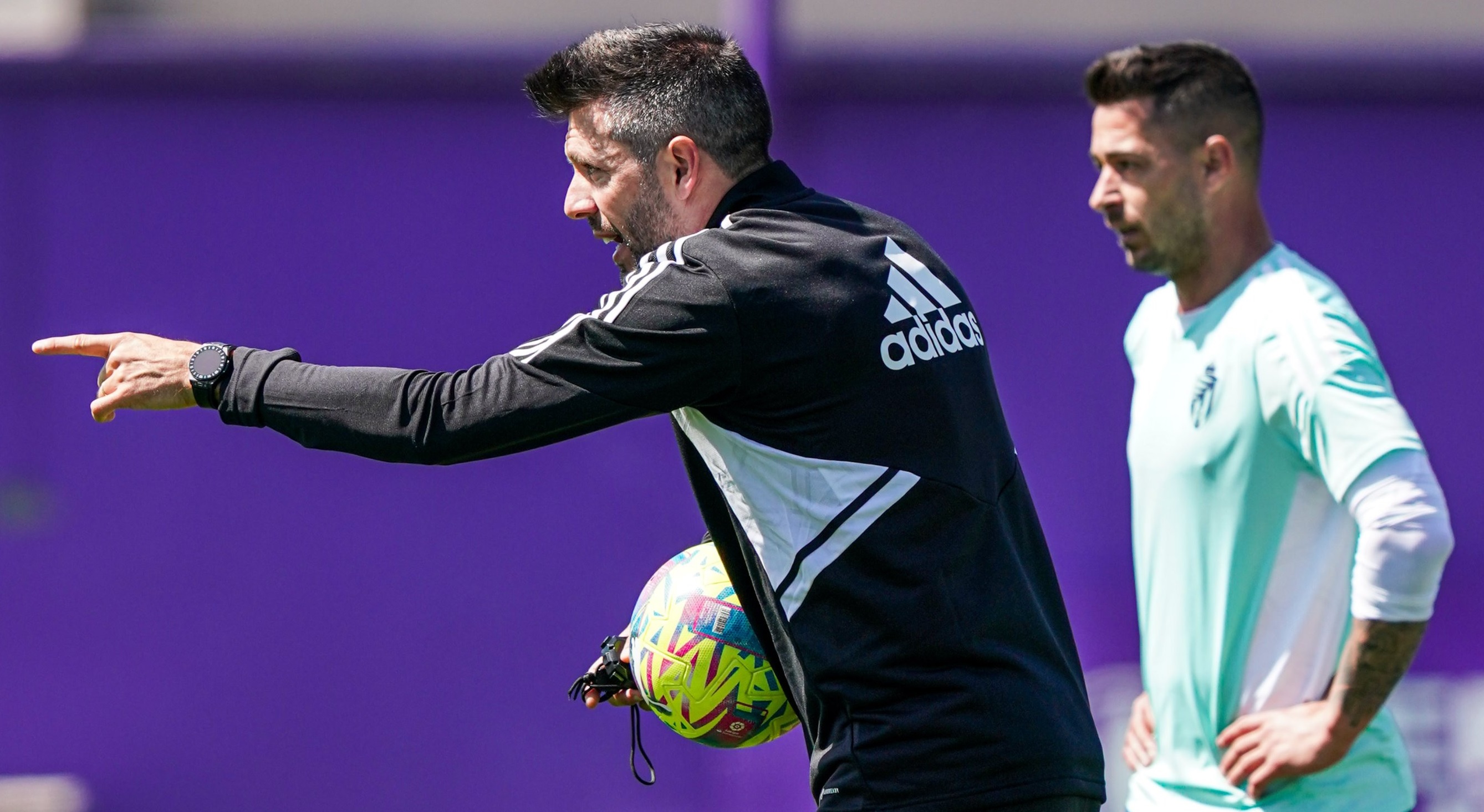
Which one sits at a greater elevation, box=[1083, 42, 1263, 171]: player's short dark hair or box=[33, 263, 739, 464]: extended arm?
box=[1083, 42, 1263, 171]: player's short dark hair

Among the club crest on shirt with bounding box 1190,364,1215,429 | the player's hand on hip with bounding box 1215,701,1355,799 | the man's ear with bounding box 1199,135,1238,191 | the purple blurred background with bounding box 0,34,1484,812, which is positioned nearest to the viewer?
the player's hand on hip with bounding box 1215,701,1355,799

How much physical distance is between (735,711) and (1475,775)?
3241mm

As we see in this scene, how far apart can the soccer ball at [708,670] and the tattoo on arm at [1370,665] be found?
1.09 meters

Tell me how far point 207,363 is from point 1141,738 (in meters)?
2.24

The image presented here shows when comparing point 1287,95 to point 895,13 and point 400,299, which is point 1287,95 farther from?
point 400,299

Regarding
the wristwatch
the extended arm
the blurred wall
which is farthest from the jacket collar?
the blurred wall

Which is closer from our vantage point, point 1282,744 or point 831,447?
point 831,447

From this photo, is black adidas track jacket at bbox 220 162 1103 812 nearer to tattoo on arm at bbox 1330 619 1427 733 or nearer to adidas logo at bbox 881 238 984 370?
adidas logo at bbox 881 238 984 370

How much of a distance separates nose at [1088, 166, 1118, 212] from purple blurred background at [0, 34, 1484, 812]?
4.35ft

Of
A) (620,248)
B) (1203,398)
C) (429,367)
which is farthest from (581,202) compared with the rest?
(429,367)

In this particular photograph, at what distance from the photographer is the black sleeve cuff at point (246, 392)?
2.40m

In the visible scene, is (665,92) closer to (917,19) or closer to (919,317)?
(919,317)

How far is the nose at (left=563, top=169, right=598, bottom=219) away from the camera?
2707 millimetres

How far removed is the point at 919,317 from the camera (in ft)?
8.13
